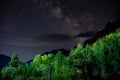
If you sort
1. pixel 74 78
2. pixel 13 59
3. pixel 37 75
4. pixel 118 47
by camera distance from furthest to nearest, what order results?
pixel 13 59 → pixel 118 47 → pixel 37 75 → pixel 74 78

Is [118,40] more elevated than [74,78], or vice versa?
[118,40]

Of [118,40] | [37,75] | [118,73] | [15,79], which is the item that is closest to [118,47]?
[118,40]

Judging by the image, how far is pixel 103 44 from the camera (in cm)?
11319

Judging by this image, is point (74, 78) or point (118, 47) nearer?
point (74, 78)

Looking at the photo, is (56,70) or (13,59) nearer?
(56,70)

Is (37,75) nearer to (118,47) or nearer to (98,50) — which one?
(98,50)

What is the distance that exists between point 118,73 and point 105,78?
551cm

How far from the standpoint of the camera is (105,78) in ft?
314

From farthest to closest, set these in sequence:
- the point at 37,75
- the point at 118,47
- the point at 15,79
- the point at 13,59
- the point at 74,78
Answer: the point at 13,59
the point at 118,47
the point at 37,75
the point at 15,79
the point at 74,78

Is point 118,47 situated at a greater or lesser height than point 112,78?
greater

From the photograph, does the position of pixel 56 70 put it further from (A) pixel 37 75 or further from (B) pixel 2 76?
(B) pixel 2 76

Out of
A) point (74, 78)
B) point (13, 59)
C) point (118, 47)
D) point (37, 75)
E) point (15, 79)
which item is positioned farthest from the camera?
point (13, 59)

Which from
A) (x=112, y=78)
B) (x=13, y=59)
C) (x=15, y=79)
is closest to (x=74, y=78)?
(x=112, y=78)

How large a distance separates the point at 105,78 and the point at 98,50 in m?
17.3
